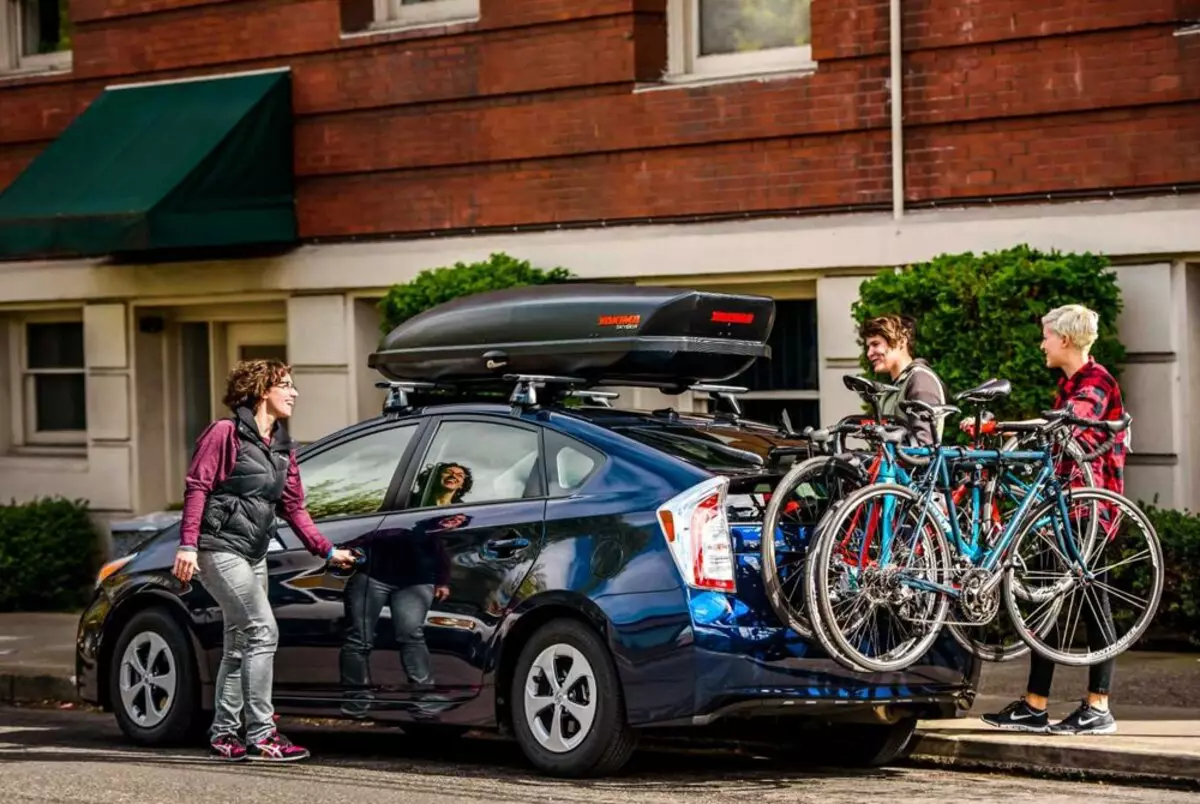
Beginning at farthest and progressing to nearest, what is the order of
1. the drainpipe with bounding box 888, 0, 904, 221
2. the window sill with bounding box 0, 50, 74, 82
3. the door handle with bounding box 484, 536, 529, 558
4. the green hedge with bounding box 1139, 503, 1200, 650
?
the window sill with bounding box 0, 50, 74, 82, the drainpipe with bounding box 888, 0, 904, 221, the green hedge with bounding box 1139, 503, 1200, 650, the door handle with bounding box 484, 536, 529, 558

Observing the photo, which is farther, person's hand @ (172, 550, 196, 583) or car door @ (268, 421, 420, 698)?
car door @ (268, 421, 420, 698)

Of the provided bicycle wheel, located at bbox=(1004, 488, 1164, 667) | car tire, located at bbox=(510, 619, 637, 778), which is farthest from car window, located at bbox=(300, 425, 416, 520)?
bicycle wheel, located at bbox=(1004, 488, 1164, 667)

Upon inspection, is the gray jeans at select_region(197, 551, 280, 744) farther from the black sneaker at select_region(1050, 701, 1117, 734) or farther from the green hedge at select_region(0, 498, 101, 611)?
the green hedge at select_region(0, 498, 101, 611)

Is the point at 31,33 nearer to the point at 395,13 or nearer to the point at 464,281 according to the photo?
the point at 395,13

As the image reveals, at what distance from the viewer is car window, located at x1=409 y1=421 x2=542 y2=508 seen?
380 inches

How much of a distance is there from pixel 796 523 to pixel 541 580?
1.03m

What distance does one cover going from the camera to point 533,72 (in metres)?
15.4

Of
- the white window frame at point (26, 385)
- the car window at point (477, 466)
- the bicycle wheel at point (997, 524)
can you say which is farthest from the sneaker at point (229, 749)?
the white window frame at point (26, 385)

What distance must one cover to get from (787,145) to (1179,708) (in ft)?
15.8

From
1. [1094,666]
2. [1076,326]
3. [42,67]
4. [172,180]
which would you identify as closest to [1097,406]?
[1076,326]

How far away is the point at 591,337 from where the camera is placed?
33.1 feet

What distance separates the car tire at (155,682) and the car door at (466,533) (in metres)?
1.17

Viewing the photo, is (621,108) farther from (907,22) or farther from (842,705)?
(842,705)

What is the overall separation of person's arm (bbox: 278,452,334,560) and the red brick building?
5016 mm
